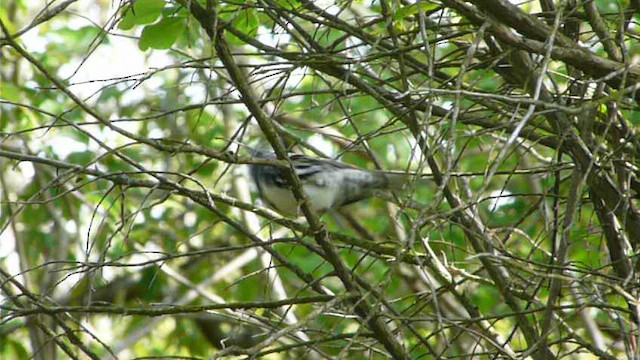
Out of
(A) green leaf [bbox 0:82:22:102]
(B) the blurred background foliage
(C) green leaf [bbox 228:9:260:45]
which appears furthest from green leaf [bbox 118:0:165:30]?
(A) green leaf [bbox 0:82:22:102]

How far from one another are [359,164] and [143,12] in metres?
3.30

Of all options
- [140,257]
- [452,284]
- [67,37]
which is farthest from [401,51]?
[140,257]

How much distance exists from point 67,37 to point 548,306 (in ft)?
13.3

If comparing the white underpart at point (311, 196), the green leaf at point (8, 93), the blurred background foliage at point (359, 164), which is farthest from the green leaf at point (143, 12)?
the green leaf at point (8, 93)

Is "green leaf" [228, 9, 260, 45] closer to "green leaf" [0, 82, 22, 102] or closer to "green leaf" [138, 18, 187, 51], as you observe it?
"green leaf" [138, 18, 187, 51]

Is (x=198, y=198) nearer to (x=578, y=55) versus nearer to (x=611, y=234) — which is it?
(x=578, y=55)

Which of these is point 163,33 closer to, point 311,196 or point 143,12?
point 143,12

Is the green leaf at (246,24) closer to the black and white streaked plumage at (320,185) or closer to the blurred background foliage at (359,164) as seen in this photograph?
the blurred background foliage at (359,164)

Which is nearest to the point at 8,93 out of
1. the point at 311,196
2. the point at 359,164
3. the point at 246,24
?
the point at 311,196

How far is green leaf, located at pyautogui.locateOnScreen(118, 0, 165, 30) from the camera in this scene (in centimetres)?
238

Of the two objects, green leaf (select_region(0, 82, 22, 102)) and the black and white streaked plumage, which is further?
green leaf (select_region(0, 82, 22, 102))

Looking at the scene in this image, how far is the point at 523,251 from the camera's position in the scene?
5.19 meters

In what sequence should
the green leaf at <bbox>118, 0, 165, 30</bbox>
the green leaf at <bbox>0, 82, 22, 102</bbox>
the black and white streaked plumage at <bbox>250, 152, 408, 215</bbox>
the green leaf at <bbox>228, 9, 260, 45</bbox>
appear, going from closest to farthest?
the green leaf at <bbox>118, 0, 165, 30</bbox>, the green leaf at <bbox>228, 9, 260, 45</bbox>, the black and white streaked plumage at <bbox>250, 152, 408, 215</bbox>, the green leaf at <bbox>0, 82, 22, 102</bbox>

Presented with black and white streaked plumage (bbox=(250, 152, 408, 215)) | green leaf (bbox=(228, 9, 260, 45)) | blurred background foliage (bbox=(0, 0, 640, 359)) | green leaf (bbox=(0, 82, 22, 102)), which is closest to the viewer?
blurred background foliage (bbox=(0, 0, 640, 359))
